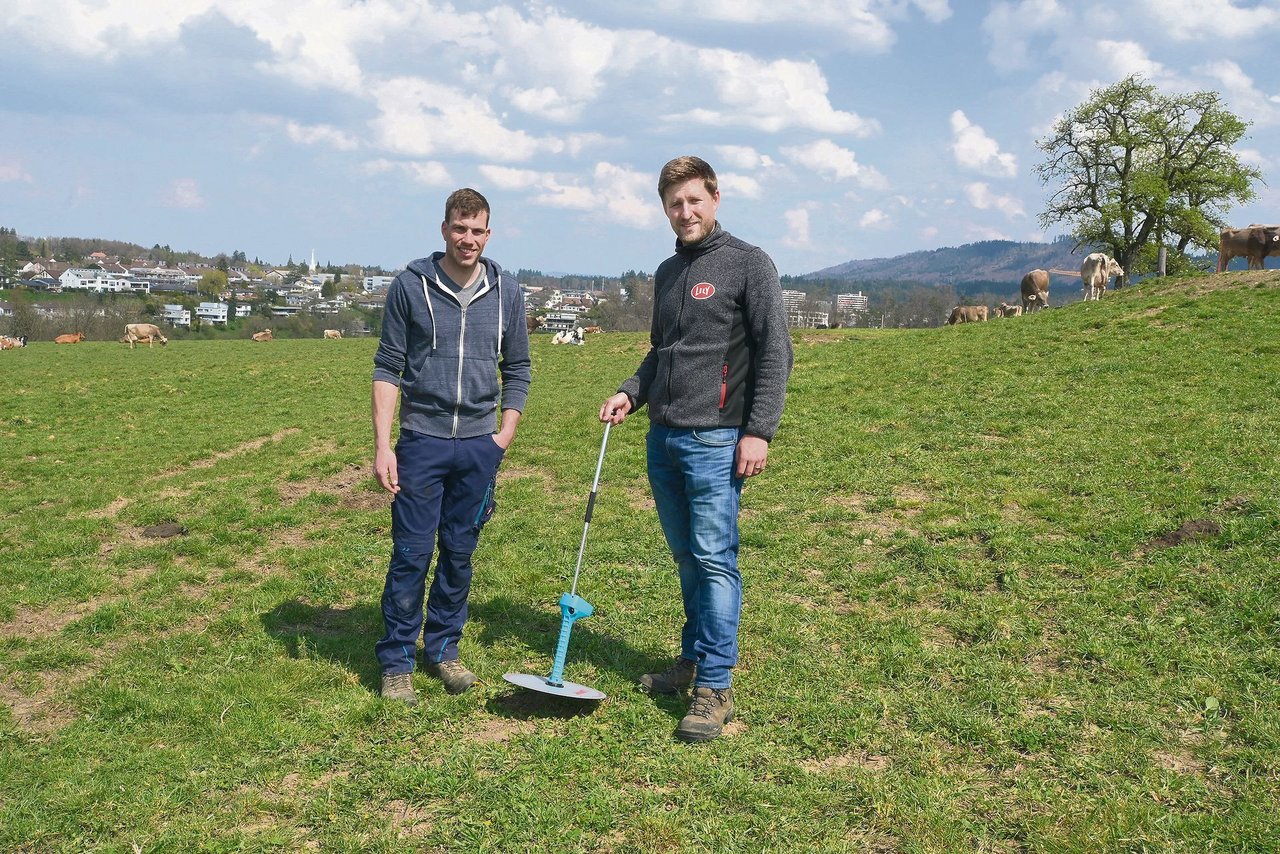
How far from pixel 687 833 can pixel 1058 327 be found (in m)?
16.8

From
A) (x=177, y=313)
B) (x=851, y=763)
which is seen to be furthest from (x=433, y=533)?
(x=177, y=313)

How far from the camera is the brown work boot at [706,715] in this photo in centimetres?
433

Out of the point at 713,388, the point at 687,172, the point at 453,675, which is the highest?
the point at 687,172

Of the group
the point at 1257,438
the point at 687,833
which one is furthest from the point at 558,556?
the point at 1257,438

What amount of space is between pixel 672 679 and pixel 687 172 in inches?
112

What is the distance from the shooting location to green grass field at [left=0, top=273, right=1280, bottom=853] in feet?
12.3

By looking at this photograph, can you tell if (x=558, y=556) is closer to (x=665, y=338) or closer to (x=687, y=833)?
(x=665, y=338)

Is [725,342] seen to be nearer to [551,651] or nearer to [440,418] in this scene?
[440,418]

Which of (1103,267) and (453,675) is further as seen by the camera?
(1103,267)

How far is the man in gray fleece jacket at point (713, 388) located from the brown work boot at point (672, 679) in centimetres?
38

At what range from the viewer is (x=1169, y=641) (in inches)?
203

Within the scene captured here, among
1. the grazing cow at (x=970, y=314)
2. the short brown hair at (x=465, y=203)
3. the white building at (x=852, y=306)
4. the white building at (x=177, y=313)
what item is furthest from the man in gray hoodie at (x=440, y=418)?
the white building at (x=177, y=313)

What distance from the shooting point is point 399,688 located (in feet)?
16.0

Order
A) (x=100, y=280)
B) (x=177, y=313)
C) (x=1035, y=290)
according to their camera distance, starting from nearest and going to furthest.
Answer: (x=1035, y=290) < (x=177, y=313) < (x=100, y=280)
